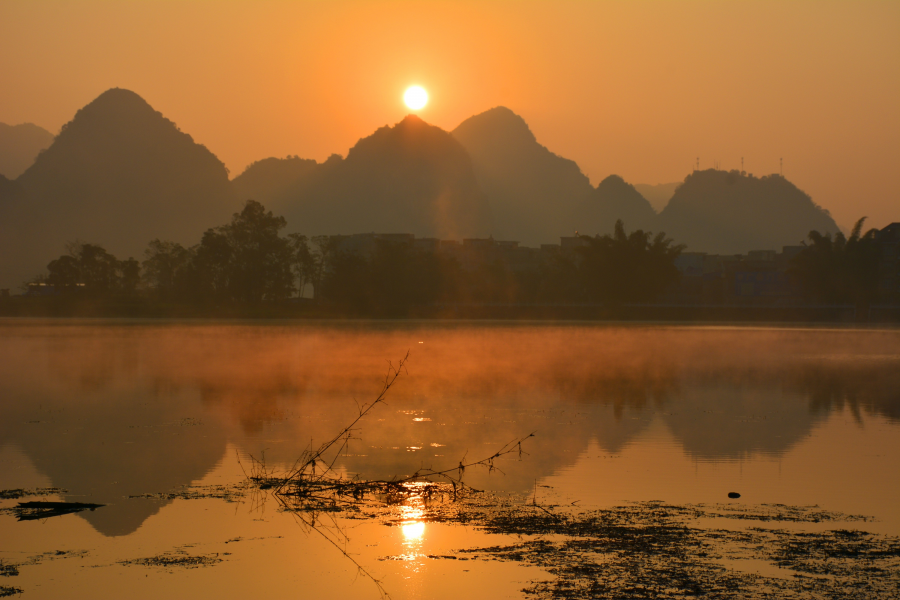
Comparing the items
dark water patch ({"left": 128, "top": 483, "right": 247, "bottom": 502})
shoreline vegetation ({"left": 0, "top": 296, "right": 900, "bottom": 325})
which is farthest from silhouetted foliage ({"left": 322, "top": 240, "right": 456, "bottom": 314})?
dark water patch ({"left": 128, "top": 483, "right": 247, "bottom": 502})

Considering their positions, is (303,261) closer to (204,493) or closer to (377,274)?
(377,274)

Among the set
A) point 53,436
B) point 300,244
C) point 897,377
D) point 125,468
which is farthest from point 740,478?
point 300,244

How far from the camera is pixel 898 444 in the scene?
13.7 metres

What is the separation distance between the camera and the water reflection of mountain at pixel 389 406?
39.0ft

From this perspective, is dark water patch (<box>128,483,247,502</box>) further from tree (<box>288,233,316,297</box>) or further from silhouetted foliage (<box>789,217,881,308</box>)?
tree (<box>288,233,316,297</box>)

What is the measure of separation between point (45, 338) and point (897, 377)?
38349mm

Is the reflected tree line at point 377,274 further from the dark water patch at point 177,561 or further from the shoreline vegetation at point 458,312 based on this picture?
the dark water patch at point 177,561

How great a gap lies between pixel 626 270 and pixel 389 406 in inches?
3596

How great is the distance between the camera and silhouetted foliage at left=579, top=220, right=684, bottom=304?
105875 mm

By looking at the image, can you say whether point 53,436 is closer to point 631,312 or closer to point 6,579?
point 6,579

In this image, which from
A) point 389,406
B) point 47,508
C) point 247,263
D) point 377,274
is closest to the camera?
point 47,508

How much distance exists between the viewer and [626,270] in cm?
10631

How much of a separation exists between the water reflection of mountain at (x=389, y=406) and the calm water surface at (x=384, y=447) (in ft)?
0.23

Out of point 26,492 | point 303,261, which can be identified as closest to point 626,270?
point 303,261
